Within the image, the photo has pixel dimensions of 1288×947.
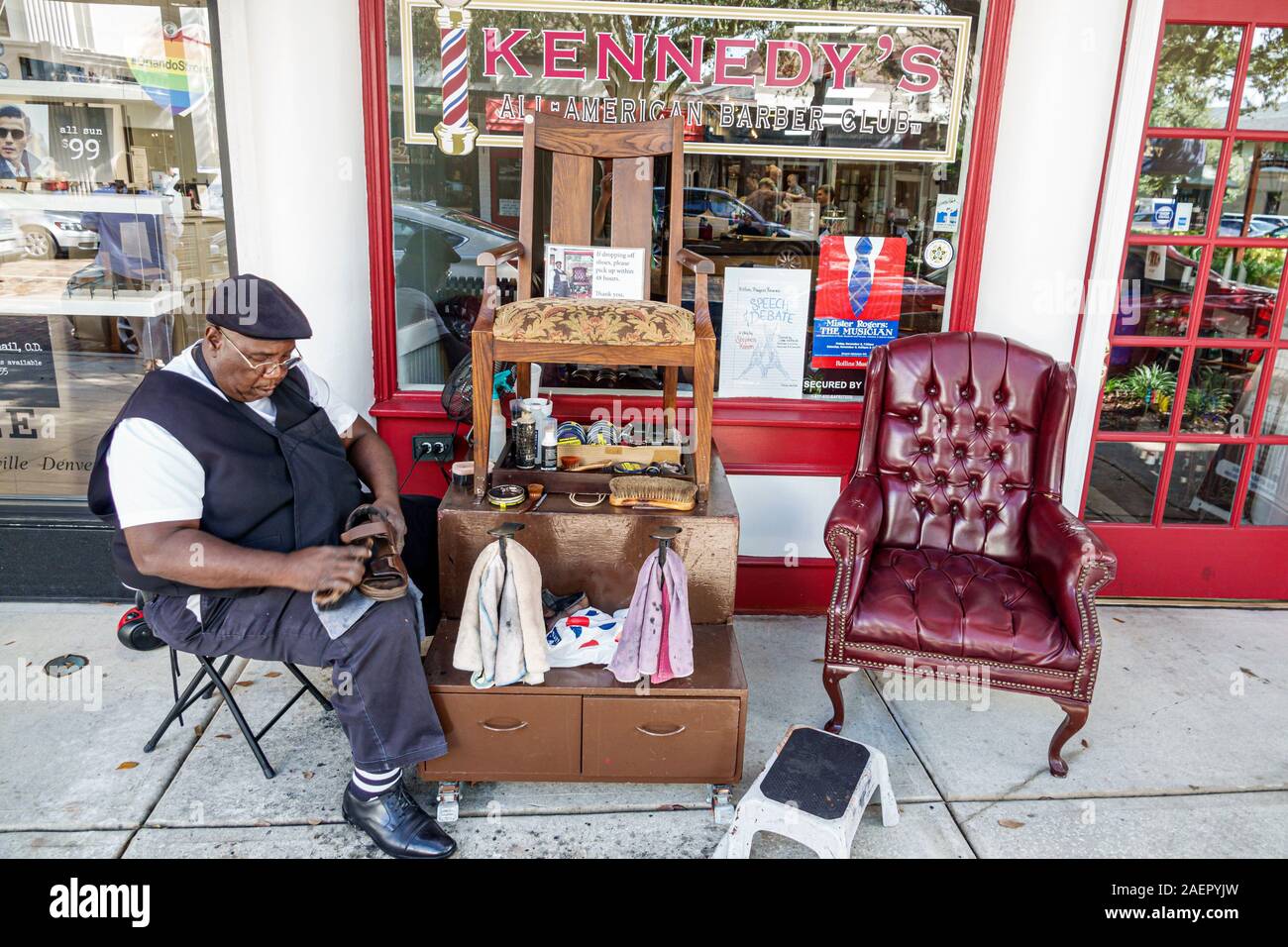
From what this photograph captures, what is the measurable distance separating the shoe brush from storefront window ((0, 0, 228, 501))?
6.70ft

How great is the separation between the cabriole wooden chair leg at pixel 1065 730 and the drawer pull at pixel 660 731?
4.01 ft

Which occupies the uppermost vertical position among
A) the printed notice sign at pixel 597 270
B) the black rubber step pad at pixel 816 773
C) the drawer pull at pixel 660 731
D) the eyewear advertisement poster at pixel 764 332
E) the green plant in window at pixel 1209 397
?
the printed notice sign at pixel 597 270

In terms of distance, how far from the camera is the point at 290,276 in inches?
138

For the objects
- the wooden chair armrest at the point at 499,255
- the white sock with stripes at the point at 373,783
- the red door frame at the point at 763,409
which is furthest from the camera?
the red door frame at the point at 763,409

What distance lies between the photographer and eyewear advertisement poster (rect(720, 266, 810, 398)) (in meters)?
3.74

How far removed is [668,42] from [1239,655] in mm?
3349

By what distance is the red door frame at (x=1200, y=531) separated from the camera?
375 cm

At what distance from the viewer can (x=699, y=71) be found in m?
3.50

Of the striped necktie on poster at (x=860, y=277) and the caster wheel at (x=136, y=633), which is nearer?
the caster wheel at (x=136, y=633)

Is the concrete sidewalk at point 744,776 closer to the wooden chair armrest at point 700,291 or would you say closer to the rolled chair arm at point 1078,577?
the rolled chair arm at point 1078,577

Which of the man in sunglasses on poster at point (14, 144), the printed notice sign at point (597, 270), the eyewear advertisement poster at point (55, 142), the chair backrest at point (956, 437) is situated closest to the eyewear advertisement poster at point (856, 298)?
the chair backrest at point (956, 437)

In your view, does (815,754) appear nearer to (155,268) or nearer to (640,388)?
(640,388)

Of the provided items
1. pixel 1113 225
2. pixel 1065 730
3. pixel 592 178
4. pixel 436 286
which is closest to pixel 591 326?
pixel 592 178
